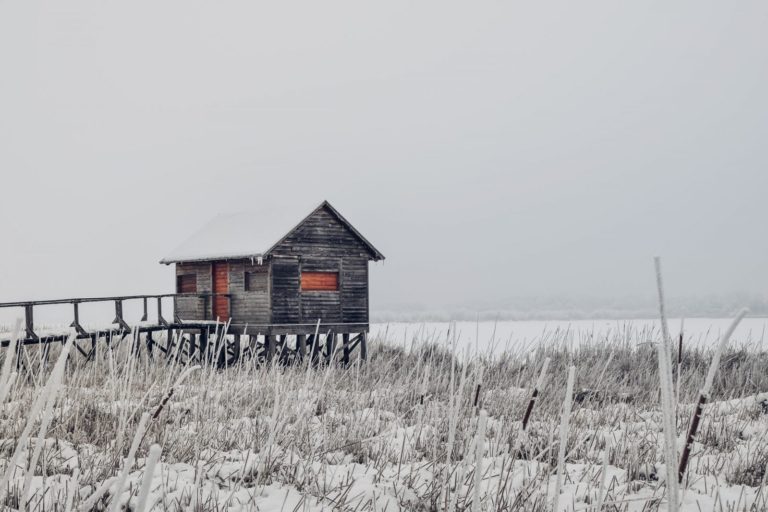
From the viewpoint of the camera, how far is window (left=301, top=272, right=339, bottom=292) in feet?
73.5

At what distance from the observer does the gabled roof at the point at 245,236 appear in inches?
861

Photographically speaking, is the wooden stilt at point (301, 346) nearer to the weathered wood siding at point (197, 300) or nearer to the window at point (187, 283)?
the weathered wood siding at point (197, 300)

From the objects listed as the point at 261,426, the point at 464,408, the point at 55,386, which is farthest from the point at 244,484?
the point at 55,386

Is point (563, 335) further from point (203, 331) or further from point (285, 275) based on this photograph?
point (203, 331)

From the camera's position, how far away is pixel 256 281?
72.8 feet

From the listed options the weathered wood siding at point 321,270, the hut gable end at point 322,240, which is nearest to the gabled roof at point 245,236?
the hut gable end at point 322,240

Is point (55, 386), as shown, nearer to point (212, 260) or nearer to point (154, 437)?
point (154, 437)

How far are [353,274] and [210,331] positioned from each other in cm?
533

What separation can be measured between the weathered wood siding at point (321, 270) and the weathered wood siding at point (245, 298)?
0.42m

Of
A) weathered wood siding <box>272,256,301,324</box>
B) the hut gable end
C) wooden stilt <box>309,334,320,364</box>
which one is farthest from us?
the hut gable end

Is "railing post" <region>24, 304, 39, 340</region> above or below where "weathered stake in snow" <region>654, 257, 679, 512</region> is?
below

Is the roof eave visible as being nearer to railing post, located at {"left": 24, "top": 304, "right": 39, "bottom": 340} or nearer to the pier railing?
the pier railing

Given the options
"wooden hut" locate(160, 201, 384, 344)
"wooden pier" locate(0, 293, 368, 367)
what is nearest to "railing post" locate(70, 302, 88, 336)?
"wooden pier" locate(0, 293, 368, 367)

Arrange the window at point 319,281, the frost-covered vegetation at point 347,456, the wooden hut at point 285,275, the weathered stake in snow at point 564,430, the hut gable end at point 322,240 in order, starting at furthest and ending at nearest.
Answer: the window at point 319,281, the hut gable end at point 322,240, the wooden hut at point 285,275, the frost-covered vegetation at point 347,456, the weathered stake in snow at point 564,430
